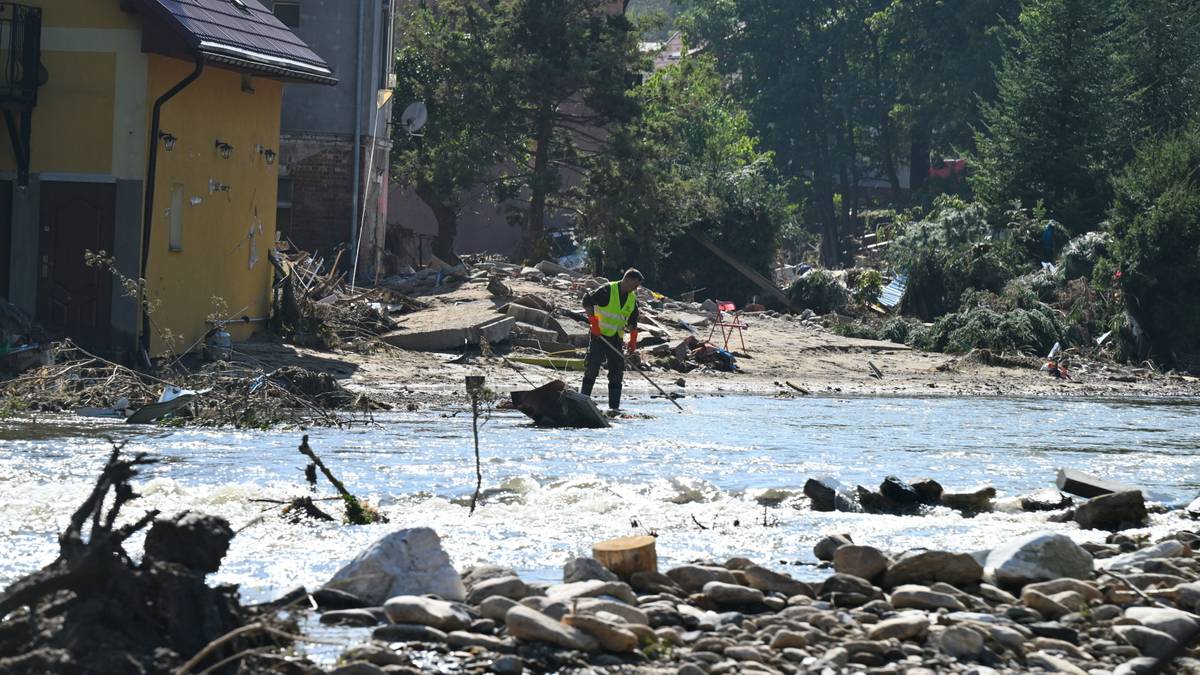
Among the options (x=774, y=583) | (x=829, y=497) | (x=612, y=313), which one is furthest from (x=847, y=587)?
(x=612, y=313)

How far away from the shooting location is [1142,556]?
376 inches

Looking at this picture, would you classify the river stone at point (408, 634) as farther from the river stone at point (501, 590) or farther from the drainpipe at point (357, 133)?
the drainpipe at point (357, 133)

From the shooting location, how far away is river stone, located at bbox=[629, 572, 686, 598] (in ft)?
28.2

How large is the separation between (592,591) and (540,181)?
27.4 metres

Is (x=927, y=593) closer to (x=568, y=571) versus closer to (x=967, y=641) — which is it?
(x=967, y=641)

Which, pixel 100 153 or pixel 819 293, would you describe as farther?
pixel 819 293

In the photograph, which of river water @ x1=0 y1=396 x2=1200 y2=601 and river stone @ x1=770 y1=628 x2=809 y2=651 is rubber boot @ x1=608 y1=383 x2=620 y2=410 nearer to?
river water @ x1=0 y1=396 x2=1200 y2=601

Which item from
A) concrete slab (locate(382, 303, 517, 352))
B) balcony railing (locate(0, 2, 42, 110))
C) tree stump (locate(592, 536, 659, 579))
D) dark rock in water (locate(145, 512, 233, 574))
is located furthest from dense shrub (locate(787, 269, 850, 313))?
dark rock in water (locate(145, 512, 233, 574))

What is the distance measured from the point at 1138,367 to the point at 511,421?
16.0m

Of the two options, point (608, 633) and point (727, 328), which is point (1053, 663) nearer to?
point (608, 633)

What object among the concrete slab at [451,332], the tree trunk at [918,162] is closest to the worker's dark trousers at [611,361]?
the concrete slab at [451,332]

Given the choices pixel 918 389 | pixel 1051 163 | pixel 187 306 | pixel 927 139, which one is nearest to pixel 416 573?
pixel 187 306

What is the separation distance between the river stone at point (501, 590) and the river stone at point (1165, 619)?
9.84ft

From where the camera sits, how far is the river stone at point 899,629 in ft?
24.9
